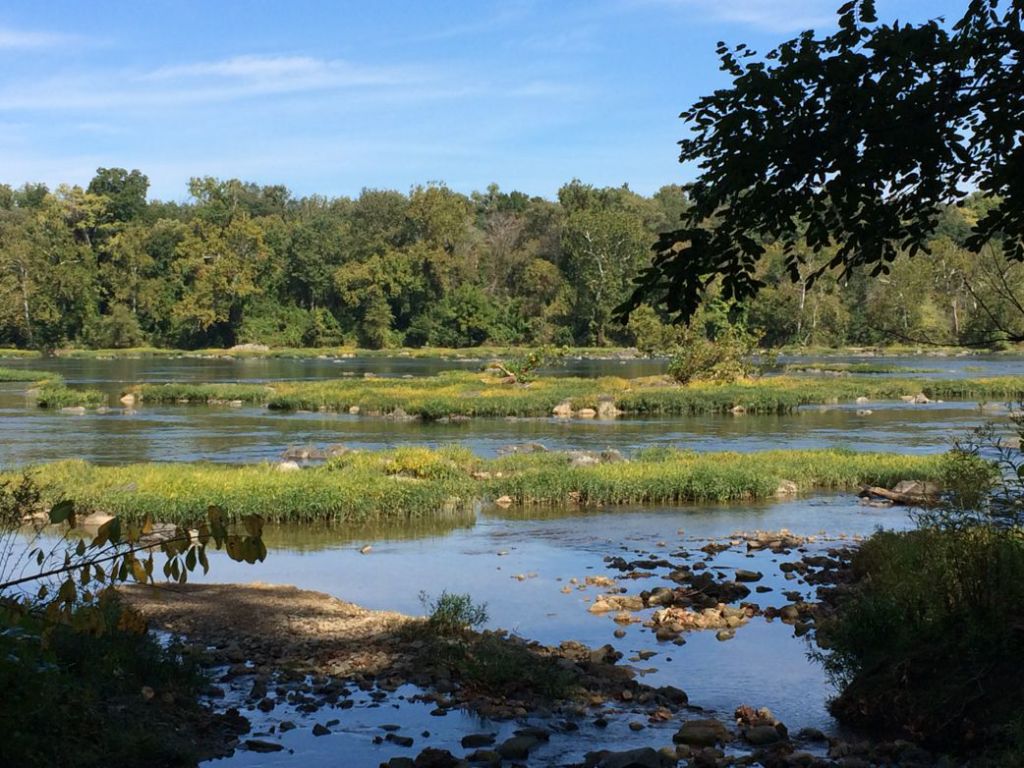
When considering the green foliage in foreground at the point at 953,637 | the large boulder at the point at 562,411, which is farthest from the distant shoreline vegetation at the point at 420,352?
the green foliage in foreground at the point at 953,637

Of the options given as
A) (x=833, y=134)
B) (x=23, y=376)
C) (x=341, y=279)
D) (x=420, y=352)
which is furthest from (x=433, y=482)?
(x=341, y=279)

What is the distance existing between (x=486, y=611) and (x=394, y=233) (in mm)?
110217

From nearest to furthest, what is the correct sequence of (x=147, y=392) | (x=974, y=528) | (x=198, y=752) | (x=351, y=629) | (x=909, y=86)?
1. (x=909, y=86)
2. (x=198, y=752)
3. (x=974, y=528)
4. (x=351, y=629)
5. (x=147, y=392)

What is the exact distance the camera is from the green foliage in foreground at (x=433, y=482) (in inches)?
852

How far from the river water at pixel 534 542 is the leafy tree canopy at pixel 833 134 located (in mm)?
4831

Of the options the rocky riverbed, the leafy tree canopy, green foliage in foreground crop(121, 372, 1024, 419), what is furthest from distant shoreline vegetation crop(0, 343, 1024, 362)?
the leafy tree canopy

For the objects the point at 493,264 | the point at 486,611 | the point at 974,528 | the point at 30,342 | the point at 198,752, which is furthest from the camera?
the point at 493,264

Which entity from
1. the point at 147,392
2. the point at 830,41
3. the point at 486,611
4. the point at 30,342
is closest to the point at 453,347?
the point at 30,342

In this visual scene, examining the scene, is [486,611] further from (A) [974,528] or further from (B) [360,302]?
(B) [360,302]

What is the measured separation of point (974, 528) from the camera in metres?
10.5

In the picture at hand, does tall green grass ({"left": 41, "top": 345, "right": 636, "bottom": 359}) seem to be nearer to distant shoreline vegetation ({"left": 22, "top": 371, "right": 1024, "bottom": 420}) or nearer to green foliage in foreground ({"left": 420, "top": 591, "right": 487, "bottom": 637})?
distant shoreline vegetation ({"left": 22, "top": 371, "right": 1024, "bottom": 420})

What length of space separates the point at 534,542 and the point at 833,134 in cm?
1428

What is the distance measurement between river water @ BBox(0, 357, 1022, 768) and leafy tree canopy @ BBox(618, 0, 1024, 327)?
4831mm

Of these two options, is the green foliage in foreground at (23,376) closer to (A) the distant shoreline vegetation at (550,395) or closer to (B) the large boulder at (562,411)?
(A) the distant shoreline vegetation at (550,395)
